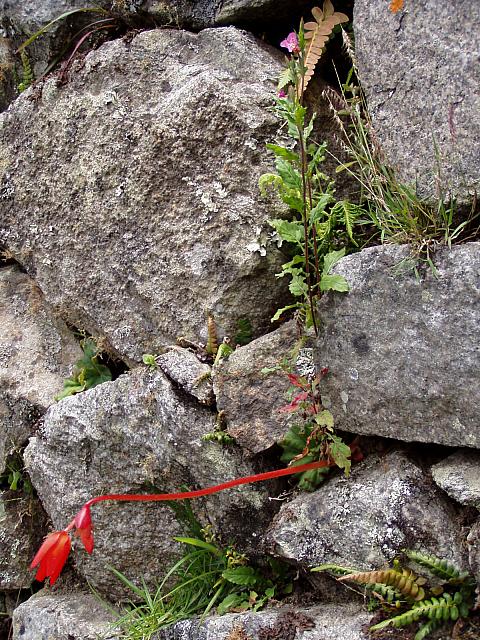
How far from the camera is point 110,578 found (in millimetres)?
3641

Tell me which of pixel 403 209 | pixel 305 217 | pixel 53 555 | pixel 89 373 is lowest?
pixel 89 373

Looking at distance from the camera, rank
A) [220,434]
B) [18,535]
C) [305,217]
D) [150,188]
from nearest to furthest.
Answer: [305,217] → [220,434] → [150,188] → [18,535]

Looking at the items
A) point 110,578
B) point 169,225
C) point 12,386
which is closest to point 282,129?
point 169,225

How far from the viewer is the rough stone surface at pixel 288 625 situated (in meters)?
2.66

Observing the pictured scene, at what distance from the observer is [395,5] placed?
279 cm

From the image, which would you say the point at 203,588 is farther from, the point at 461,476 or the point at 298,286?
the point at 298,286

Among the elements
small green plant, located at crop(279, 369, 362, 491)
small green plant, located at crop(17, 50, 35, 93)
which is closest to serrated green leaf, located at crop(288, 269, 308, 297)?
small green plant, located at crop(279, 369, 362, 491)

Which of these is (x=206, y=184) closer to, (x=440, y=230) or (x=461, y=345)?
(x=440, y=230)

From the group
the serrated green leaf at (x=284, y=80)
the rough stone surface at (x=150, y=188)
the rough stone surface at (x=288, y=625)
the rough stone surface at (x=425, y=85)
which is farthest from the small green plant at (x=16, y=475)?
the rough stone surface at (x=425, y=85)

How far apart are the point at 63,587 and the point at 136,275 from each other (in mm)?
1826

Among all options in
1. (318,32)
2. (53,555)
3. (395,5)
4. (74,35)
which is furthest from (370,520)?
(74,35)

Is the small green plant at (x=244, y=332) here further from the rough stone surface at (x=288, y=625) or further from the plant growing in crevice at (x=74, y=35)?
the plant growing in crevice at (x=74, y=35)

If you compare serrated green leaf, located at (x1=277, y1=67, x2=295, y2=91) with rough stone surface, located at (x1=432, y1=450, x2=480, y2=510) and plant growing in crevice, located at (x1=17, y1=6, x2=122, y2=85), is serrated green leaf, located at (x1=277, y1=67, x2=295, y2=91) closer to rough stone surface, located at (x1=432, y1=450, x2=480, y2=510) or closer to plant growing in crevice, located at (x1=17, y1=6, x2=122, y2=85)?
plant growing in crevice, located at (x1=17, y1=6, x2=122, y2=85)

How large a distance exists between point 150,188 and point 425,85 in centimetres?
152
